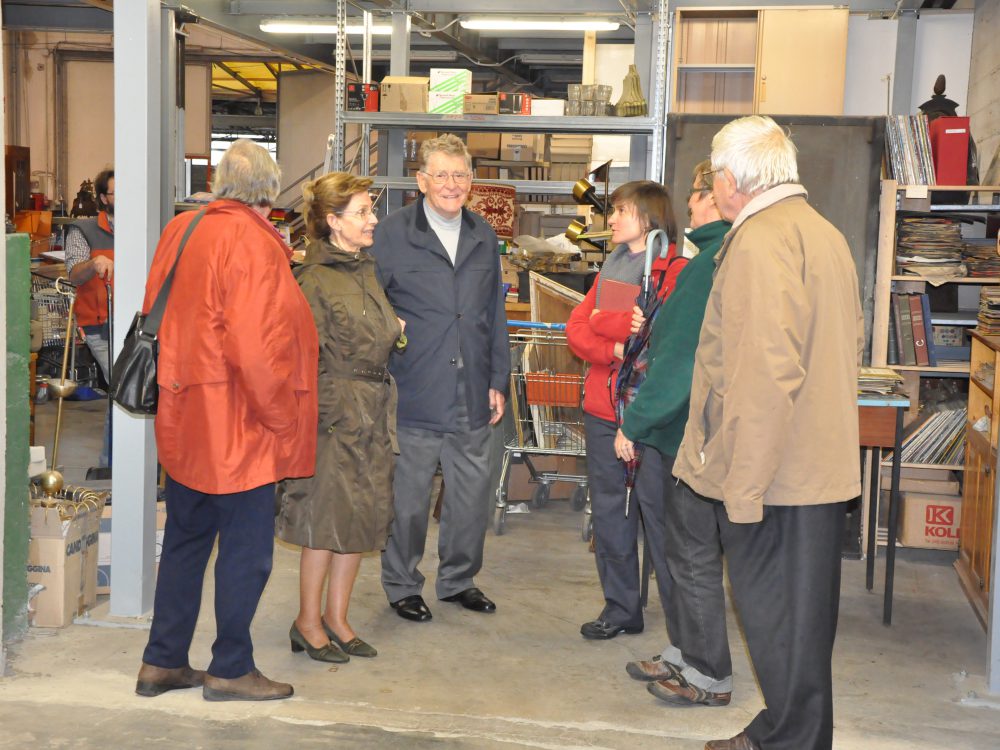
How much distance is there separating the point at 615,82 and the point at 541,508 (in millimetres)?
4627

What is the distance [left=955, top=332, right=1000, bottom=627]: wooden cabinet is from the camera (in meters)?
4.51

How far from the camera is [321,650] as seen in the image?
3.76 m

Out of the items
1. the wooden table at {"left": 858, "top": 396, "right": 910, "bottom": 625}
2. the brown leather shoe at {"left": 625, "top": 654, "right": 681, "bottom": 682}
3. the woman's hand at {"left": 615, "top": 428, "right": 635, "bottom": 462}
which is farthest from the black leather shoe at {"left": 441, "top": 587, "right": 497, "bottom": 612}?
the wooden table at {"left": 858, "top": 396, "right": 910, "bottom": 625}

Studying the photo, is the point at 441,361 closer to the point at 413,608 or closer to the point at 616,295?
the point at 616,295

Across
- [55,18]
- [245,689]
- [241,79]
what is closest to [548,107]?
[245,689]

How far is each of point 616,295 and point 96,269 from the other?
333cm

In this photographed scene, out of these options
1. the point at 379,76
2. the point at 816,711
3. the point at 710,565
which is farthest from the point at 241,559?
the point at 379,76

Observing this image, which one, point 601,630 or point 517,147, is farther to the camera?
point 517,147

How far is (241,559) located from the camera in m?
3.23

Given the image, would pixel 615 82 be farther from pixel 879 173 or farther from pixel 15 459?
pixel 15 459

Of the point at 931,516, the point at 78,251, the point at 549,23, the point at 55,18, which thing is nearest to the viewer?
the point at 931,516

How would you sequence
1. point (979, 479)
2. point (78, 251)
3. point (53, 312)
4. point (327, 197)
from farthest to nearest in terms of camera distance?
1. point (53, 312)
2. point (78, 251)
3. point (979, 479)
4. point (327, 197)

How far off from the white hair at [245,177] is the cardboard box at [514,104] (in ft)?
12.3

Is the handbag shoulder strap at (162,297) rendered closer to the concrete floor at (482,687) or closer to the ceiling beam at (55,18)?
the concrete floor at (482,687)
